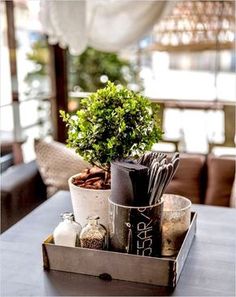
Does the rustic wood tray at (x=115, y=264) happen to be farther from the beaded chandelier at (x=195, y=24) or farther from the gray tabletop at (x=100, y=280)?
the beaded chandelier at (x=195, y=24)

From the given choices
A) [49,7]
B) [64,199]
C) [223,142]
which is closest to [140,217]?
[64,199]

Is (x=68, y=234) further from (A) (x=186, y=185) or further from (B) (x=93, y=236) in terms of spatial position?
(A) (x=186, y=185)

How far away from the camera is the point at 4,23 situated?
313 cm

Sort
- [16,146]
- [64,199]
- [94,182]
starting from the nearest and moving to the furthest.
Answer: [94,182]
[64,199]
[16,146]

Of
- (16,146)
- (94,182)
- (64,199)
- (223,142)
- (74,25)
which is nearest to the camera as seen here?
(94,182)

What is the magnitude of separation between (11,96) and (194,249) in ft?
7.32

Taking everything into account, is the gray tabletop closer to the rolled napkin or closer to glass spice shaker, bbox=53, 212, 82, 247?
glass spice shaker, bbox=53, 212, 82, 247

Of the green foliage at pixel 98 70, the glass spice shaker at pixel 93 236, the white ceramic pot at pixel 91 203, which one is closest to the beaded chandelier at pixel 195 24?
the green foliage at pixel 98 70

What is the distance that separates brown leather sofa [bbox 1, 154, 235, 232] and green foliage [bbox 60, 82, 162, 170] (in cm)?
131

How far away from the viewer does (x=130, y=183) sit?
1.21m

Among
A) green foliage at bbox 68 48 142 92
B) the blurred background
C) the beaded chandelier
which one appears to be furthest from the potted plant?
green foliage at bbox 68 48 142 92

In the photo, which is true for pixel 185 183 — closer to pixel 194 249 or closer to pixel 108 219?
pixel 194 249

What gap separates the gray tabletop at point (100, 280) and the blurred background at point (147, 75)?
5.87ft

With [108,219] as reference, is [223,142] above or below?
below
